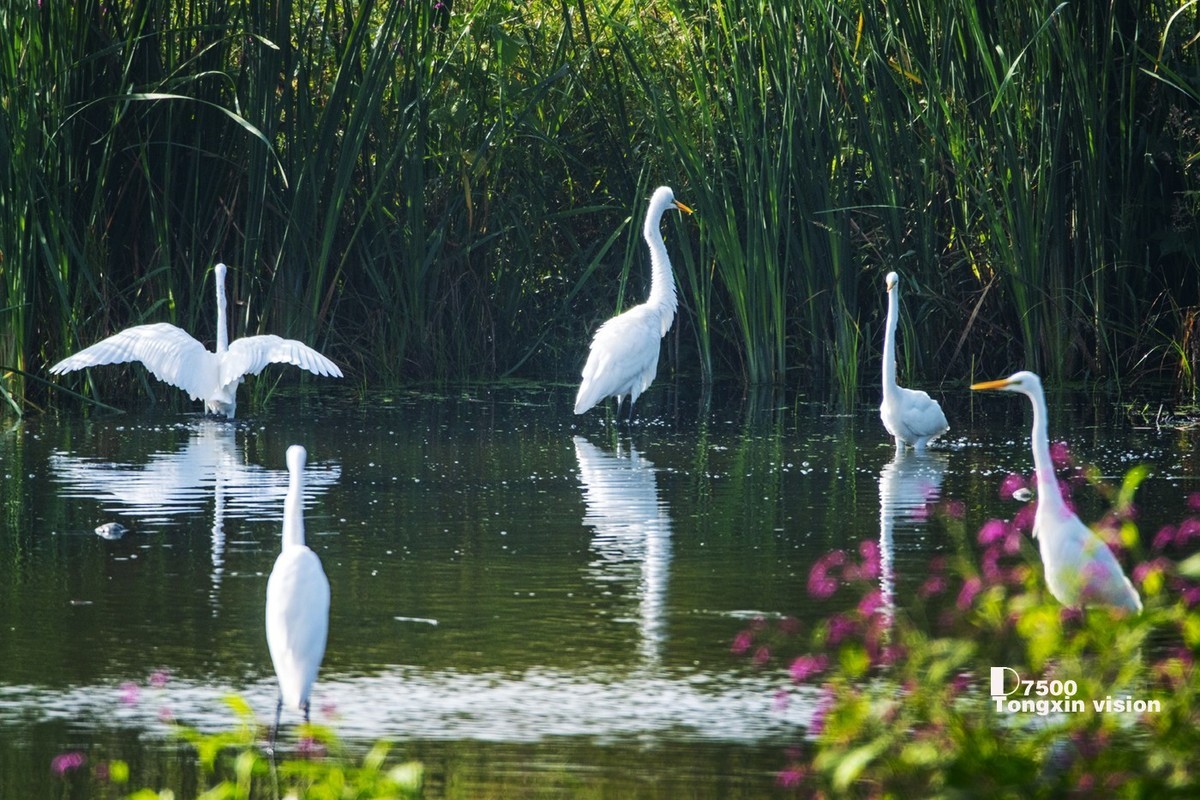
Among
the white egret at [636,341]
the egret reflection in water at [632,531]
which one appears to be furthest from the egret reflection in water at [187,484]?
the white egret at [636,341]

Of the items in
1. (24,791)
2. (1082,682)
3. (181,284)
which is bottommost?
(24,791)

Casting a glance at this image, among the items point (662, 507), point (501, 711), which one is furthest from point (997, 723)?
point (662, 507)

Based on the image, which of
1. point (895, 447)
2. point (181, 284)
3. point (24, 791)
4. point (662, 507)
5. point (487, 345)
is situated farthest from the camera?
point (487, 345)

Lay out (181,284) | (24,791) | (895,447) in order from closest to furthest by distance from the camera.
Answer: (24,791)
(895,447)
(181,284)

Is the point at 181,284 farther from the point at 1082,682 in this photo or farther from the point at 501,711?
the point at 1082,682

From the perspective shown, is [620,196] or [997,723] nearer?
[997,723]

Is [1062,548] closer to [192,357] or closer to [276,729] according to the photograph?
[276,729]

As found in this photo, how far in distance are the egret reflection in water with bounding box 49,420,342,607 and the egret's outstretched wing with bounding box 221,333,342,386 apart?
1.94 ft

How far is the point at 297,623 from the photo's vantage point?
405 centimetres

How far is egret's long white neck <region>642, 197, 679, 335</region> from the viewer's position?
10.9 m

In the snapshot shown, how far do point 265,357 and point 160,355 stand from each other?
1.72ft

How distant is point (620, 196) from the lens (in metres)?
12.0

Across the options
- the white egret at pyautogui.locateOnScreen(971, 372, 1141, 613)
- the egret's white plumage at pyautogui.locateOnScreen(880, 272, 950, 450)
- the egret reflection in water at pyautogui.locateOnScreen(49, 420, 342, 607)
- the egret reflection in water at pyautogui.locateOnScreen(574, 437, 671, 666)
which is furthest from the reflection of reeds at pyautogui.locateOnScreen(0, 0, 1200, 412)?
the white egret at pyautogui.locateOnScreen(971, 372, 1141, 613)

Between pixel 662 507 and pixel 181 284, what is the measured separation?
14.7ft
